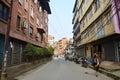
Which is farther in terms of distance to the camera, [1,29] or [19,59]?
[19,59]

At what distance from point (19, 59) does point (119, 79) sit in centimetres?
1271

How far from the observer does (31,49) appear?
23375 millimetres

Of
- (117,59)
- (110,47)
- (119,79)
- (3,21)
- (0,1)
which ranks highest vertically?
(0,1)

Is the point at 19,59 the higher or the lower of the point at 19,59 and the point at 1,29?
→ the lower

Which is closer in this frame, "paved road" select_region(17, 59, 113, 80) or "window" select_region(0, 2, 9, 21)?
"paved road" select_region(17, 59, 113, 80)

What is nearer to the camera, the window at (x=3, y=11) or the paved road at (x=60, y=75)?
the paved road at (x=60, y=75)

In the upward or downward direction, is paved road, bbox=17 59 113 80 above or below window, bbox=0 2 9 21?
below

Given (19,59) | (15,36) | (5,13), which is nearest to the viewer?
(5,13)

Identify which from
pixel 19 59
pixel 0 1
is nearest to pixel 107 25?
pixel 19 59

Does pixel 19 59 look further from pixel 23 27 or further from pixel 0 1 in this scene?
pixel 0 1

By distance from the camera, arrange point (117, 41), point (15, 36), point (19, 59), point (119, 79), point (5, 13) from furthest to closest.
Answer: point (19, 59)
point (117, 41)
point (15, 36)
point (5, 13)
point (119, 79)

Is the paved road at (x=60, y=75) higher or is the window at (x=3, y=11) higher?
the window at (x=3, y=11)

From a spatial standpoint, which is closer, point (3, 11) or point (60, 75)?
point (60, 75)

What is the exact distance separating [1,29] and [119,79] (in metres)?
9.39
